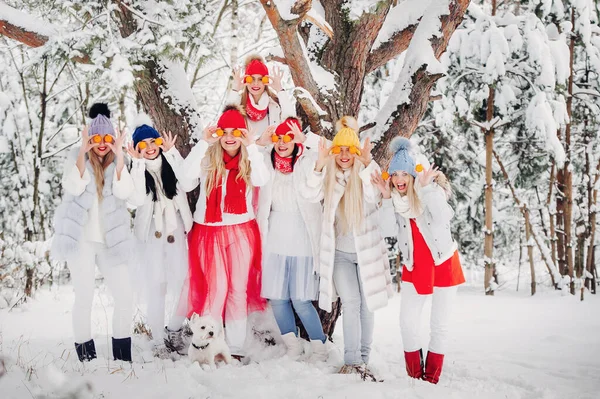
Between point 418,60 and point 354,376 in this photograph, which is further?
point 418,60

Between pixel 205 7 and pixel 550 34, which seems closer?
pixel 205 7

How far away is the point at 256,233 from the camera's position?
402 centimetres

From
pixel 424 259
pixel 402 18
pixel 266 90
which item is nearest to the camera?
pixel 424 259

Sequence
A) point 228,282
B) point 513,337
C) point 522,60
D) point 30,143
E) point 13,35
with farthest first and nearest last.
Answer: point 30,143, point 522,60, point 513,337, point 13,35, point 228,282

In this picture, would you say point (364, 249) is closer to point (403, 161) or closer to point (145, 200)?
point (403, 161)

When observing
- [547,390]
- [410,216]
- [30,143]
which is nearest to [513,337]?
[547,390]

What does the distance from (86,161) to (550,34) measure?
772 cm

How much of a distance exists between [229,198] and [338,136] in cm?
97

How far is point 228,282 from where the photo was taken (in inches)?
153

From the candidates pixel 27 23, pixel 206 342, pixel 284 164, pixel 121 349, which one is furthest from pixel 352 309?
pixel 27 23

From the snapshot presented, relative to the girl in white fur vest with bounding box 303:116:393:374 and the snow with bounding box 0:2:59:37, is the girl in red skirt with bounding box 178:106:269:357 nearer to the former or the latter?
the girl in white fur vest with bounding box 303:116:393:374

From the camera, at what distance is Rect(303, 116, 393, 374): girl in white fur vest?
3684mm

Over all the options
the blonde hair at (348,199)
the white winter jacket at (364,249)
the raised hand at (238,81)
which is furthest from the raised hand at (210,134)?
the blonde hair at (348,199)

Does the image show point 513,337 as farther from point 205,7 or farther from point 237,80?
point 205,7
